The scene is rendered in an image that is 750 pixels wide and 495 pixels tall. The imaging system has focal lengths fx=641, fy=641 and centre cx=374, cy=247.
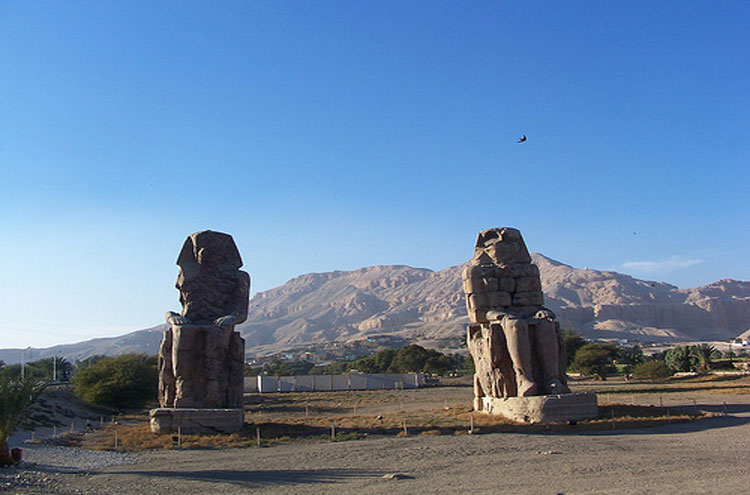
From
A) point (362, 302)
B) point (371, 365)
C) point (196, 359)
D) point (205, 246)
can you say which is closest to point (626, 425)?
point (196, 359)

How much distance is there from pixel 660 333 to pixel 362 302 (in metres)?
96.2

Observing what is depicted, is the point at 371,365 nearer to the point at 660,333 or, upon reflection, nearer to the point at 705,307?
the point at 660,333

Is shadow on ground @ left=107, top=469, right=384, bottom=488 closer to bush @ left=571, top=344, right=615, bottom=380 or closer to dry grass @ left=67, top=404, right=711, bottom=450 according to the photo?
dry grass @ left=67, top=404, right=711, bottom=450

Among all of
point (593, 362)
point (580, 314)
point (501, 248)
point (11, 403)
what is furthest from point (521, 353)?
point (580, 314)

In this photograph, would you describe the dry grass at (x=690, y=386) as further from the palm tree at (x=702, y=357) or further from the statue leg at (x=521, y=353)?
the statue leg at (x=521, y=353)

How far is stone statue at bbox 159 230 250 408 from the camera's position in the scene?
1299cm

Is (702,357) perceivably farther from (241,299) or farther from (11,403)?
(11,403)

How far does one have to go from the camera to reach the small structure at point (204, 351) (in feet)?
41.1

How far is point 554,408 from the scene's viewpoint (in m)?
12.4

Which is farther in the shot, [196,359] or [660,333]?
[660,333]

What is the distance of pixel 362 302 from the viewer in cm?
19538

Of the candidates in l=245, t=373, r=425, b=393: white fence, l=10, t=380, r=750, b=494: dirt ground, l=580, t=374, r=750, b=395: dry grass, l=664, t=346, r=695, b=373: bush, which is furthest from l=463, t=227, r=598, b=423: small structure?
l=664, t=346, r=695, b=373: bush

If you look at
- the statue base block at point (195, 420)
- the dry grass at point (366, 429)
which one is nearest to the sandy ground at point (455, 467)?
the dry grass at point (366, 429)

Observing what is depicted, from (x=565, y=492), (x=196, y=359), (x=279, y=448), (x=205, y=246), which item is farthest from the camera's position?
(x=205, y=246)
